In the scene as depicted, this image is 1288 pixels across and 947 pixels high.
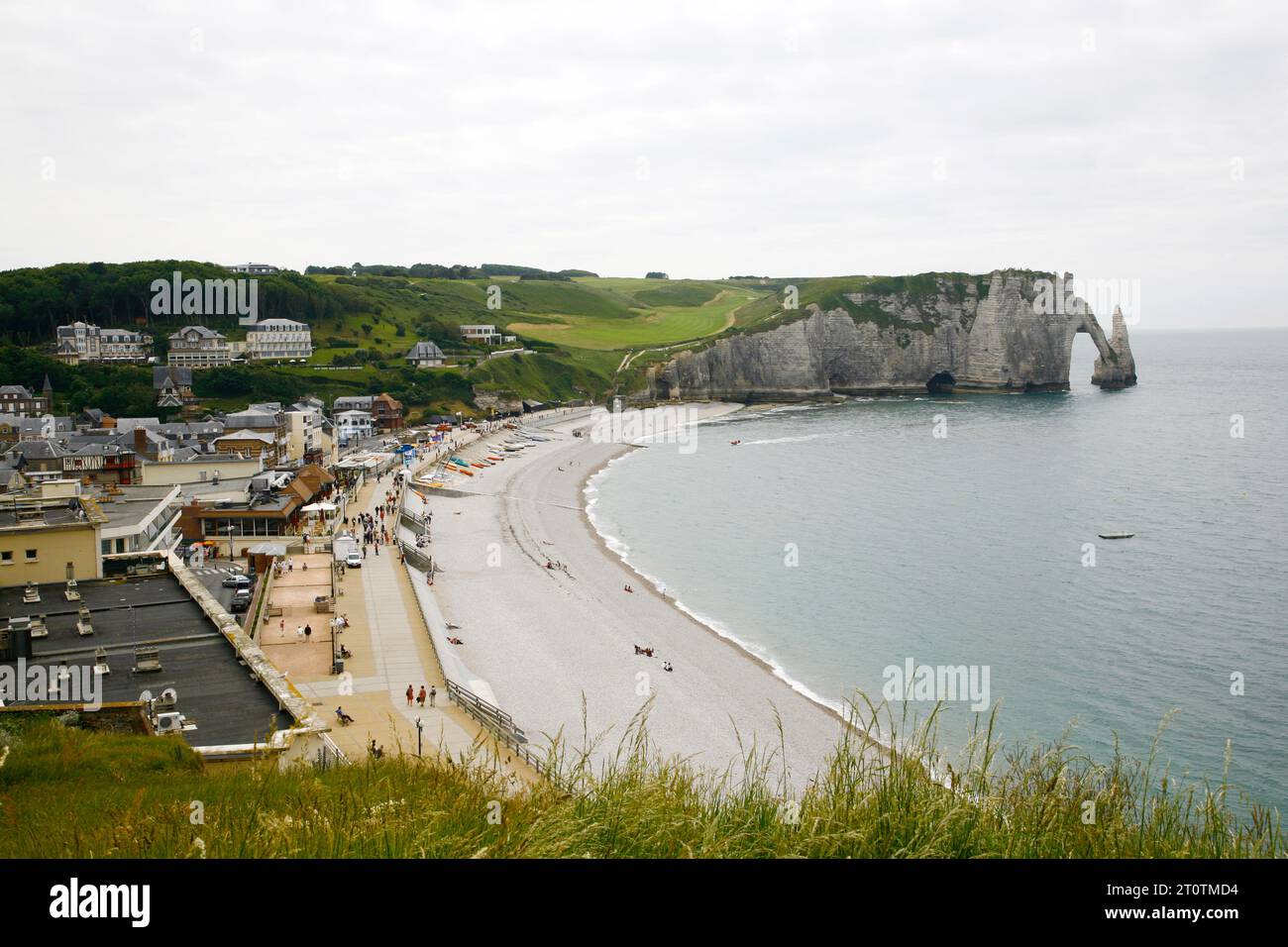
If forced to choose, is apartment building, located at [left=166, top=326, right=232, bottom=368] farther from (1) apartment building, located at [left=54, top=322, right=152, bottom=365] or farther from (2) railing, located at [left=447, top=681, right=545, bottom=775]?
(2) railing, located at [left=447, top=681, right=545, bottom=775]

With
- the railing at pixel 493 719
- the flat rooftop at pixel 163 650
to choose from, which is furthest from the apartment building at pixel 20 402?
the railing at pixel 493 719

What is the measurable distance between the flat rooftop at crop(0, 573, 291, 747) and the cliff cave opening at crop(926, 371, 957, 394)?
132 meters

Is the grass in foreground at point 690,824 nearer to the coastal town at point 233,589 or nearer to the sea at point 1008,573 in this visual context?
the sea at point 1008,573

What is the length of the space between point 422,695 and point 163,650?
7.71 metres

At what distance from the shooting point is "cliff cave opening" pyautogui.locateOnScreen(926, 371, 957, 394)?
144625 mm

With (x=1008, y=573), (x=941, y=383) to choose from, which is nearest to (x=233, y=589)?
(x=1008, y=573)

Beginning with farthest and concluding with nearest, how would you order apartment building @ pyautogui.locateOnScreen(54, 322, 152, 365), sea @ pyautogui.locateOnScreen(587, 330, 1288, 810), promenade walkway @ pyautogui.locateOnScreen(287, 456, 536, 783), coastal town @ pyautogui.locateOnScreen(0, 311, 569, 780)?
1. apartment building @ pyautogui.locateOnScreen(54, 322, 152, 365)
2. sea @ pyautogui.locateOnScreen(587, 330, 1288, 810)
3. promenade walkway @ pyautogui.locateOnScreen(287, 456, 536, 783)
4. coastal town @ pyautogui.locateOnScreen(0, 311, 569, 780)

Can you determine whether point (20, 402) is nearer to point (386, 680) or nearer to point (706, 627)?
point (706, 627)

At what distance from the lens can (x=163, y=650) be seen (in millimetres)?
19922

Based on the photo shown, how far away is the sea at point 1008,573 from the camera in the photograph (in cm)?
2912

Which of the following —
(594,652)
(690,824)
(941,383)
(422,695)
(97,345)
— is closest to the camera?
(690,824)

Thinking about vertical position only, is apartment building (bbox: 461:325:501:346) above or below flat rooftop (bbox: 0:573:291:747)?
above

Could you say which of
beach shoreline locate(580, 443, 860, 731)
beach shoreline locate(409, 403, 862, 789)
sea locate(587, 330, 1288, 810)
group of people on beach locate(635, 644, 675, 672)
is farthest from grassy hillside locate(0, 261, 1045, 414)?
group of people on beach locate(635, 644, 675, 672)
